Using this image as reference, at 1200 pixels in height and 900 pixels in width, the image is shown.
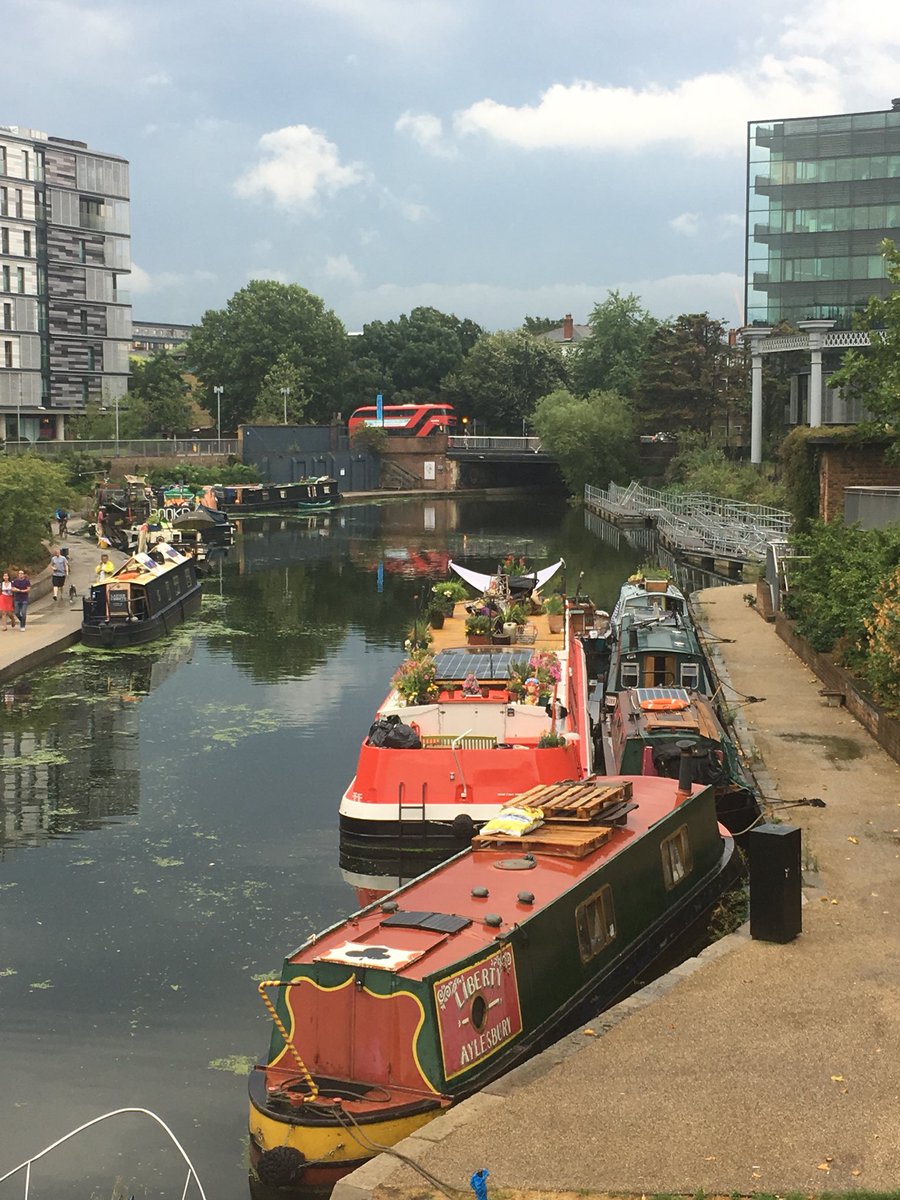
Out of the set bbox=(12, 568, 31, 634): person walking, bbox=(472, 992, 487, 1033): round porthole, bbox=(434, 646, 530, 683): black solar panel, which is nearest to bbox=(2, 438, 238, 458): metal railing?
bbox=(12, 568, 31, 634): person walking

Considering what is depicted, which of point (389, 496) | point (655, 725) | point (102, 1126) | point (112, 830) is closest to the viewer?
point (102, 1126)

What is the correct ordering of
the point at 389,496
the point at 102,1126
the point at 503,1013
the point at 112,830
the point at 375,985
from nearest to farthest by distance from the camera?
the point at 375,985
the point at 503,1013
the point at 102,1126
the point at 112,830
the point at 389,496

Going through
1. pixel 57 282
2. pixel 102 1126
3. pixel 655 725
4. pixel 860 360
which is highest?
pixel 57 282

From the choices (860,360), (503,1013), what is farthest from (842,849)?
(860,360)

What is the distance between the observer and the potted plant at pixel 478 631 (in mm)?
27688

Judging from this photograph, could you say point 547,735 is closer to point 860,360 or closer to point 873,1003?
point 873,1003

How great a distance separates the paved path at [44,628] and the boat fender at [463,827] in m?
18.2

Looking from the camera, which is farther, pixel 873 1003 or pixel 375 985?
pixel 873 1003

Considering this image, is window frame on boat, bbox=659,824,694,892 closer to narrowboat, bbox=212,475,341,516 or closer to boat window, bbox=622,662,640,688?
boat window, bbox=622,662,640,688

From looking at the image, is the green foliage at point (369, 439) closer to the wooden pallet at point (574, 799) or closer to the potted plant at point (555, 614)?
the potted plant at point (555, 614)

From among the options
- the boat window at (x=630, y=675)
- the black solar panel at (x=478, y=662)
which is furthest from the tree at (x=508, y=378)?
the black solar panel at (x=478, y=662)

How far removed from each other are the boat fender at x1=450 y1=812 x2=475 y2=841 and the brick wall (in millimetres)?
23124

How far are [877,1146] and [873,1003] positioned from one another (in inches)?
112

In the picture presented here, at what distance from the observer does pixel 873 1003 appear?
44.2 feet
